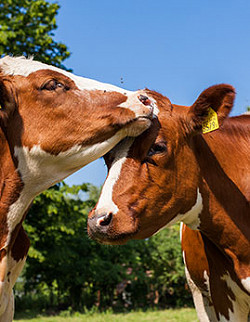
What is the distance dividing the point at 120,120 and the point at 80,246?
1855 cm

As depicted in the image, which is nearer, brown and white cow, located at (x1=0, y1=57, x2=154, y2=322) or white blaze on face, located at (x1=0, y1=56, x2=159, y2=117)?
brown and white cow, located at (x1=0, y1=57, x2=154, y2=322)

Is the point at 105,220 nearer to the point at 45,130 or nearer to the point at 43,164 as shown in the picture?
the point at 43,164

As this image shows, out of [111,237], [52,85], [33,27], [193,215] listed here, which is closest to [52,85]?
[52,85]

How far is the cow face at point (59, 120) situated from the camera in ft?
10.1

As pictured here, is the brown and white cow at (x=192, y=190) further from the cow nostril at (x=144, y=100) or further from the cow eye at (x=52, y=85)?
the cow eye at (x=52, y=85)

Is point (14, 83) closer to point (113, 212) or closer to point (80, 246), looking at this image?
point (113, 212)

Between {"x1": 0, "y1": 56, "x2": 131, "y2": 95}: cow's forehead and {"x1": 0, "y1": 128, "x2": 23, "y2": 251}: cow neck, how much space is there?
0.47 m

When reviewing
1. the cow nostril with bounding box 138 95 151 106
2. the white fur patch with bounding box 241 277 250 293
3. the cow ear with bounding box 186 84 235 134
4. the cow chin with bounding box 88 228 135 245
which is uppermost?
Answer: the cow nostril with bounding box 138 95 151 106

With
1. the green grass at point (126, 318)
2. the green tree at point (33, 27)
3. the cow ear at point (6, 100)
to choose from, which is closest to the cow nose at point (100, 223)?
the cow ear at point (6, 100)

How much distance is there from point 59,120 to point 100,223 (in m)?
0.79

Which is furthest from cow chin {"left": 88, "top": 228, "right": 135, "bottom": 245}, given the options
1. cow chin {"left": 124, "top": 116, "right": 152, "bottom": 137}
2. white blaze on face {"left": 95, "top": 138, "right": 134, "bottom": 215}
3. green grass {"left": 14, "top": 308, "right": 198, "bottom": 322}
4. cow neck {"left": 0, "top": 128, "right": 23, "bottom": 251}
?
green grass {"left": 14, "top": 308, "right": 198, "bottom": 322}

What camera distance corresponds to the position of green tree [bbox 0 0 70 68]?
16.4 metres

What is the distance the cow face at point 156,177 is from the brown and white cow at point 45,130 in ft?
0.59

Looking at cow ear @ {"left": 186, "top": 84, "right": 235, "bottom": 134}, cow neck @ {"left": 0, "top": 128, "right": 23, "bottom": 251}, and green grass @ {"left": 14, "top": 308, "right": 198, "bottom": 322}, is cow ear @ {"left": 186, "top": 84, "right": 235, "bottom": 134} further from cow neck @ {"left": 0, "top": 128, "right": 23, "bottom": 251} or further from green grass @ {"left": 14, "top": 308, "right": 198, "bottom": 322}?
green grass @ {"left": 14, "top": 308, "right": 198, "bottom": 322}
